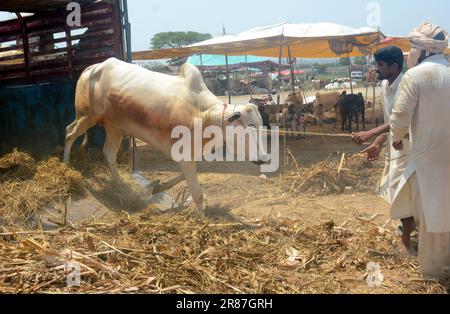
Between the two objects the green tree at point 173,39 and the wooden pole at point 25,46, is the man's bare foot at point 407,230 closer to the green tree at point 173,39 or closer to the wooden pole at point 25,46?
the wooden pole at point 25,46

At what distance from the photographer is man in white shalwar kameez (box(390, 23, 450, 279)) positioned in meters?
3.43

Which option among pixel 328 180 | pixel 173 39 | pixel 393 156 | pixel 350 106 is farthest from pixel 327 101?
pixel 173 39

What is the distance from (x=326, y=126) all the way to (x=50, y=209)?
410 inches

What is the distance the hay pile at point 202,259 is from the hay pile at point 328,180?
5.96 ft

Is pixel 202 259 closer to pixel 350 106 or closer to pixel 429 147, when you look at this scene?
pixel 429 147

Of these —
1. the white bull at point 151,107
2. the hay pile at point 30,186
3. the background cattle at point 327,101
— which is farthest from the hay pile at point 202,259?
the background cattle at point 327,101

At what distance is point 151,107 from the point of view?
18.2 ft

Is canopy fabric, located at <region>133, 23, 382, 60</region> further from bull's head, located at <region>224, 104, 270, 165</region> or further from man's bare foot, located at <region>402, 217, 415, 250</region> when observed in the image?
man's bare foot, located at <region>402, 217, 415, 250</region>

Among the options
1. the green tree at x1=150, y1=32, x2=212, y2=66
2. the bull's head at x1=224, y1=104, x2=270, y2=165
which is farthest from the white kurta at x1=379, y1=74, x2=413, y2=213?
the green tree at x1=150, y1=32, x2=212, y2=66

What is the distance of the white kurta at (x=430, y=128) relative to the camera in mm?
3424

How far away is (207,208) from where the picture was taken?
5.79 m
